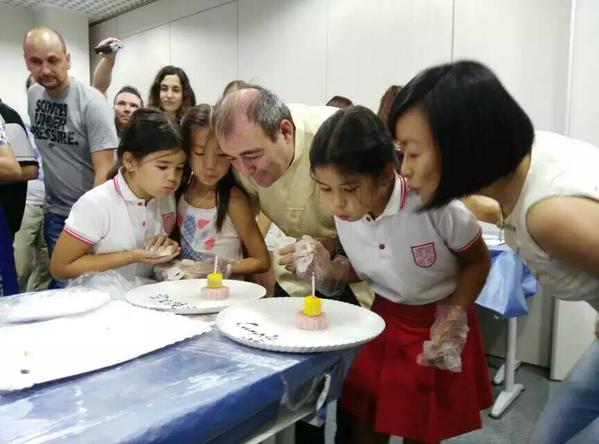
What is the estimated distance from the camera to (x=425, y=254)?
1093 millimetres

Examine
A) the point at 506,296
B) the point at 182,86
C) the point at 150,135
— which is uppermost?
the point at 182,86

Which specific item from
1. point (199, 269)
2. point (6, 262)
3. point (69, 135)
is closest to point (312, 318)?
point (199, 269)

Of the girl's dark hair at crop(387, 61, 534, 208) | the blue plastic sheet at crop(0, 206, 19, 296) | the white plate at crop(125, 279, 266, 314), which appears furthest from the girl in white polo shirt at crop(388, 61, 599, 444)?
the blue plastic sheet at crop(0, 206, 19, 296)

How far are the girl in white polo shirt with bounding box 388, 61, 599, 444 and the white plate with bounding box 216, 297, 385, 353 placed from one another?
264 millimetres

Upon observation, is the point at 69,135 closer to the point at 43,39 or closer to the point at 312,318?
the point at 43,39

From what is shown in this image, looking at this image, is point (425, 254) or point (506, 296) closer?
point (425, 254)

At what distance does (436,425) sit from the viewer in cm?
107

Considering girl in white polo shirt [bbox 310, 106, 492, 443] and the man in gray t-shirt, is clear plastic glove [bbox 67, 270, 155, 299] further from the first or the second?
the man in gray t-shirt

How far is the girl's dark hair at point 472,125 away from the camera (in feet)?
2.59

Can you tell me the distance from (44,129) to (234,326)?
1862 mm

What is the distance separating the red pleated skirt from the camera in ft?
3.54

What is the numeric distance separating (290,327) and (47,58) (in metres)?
1.85

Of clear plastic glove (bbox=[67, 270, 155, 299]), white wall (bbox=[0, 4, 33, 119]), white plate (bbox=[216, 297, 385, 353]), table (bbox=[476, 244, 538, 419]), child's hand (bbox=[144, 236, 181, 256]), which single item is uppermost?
white wall (bbox=[0, 4, 33, 119])

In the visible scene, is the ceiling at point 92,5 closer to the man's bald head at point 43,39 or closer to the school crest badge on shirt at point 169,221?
the man's bald head at point 43,39
